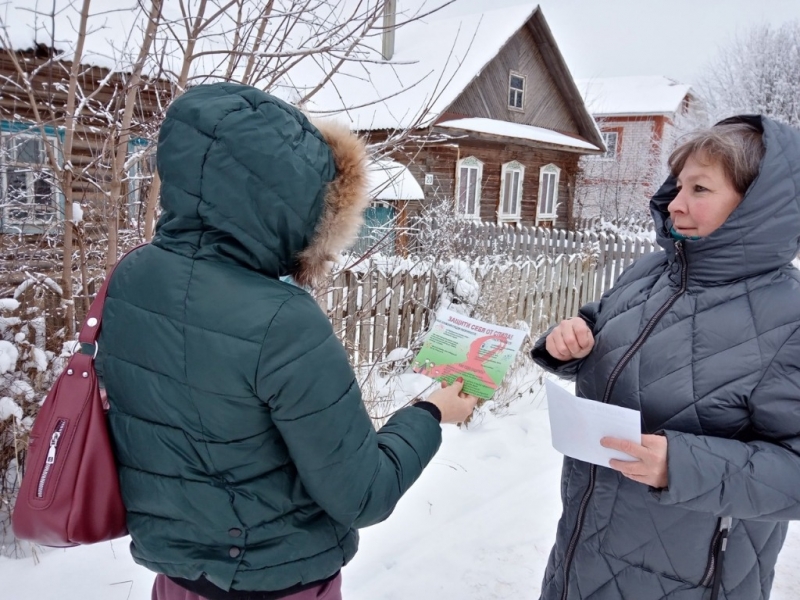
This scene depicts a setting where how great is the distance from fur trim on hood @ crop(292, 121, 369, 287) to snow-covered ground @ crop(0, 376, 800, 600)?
202 cm

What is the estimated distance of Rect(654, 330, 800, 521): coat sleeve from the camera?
4.30ft

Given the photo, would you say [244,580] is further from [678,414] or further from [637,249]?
[637,249]

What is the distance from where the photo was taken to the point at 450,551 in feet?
9.78

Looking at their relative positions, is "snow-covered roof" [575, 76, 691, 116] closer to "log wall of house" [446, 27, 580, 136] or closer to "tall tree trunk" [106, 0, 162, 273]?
"log wall of house" [446, 27, 580, 136]

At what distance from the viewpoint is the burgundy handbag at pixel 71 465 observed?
116cm

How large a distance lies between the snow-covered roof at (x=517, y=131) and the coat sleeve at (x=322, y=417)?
12.6m

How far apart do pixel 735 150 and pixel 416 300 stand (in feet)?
13.0

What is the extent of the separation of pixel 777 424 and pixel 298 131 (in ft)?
4.15

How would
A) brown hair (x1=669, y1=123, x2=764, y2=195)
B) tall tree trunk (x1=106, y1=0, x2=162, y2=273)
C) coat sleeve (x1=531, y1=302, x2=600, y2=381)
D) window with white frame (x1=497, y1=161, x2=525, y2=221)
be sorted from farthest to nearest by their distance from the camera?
window with white frame (x1=497, y1=161, x2=525, y2=221) < tall tree trunk (x1=106, y1=0, x2=162, y2=273) < coat sleeve (x1=531, y1=302, x2=600, y2=381) < brown hair (x1=669, y1=123, x2=764, y2=195)

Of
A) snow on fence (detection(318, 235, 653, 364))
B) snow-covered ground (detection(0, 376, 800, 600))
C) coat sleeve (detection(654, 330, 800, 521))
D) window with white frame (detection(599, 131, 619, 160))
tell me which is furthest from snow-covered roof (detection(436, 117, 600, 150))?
coat sleeve (detection(654, 330, 800, 521))

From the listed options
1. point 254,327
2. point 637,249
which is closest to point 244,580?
point 254,327

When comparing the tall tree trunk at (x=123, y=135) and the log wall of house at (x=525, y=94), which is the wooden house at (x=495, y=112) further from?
the tall tree trunk at (x=123, y=135)

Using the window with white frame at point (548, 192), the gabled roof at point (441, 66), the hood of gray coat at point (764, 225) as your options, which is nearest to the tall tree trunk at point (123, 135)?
the hood of gray coat at point (764, 225)

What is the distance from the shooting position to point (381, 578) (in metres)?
2.77
